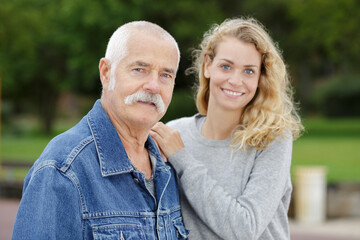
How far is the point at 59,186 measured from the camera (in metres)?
1.87

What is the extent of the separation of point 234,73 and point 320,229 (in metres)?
6.84

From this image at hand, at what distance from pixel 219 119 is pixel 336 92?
3089 centimetres

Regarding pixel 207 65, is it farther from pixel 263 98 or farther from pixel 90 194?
pixel 90 194

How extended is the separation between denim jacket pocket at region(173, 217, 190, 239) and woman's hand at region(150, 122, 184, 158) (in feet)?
1.17

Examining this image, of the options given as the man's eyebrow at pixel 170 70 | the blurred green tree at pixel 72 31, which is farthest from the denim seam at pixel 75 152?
the blurred green tree at pixel 72 31

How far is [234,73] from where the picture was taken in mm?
2842

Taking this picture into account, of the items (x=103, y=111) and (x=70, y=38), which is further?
(x=70, y=38)

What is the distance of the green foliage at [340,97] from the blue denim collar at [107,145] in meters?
31.4

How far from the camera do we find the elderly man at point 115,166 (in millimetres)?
1862

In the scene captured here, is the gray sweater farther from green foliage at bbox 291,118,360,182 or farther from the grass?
the grass

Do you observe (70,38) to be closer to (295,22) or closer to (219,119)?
(295,22)

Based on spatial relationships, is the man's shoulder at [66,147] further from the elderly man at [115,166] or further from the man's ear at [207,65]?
the man's ear at [207,65]

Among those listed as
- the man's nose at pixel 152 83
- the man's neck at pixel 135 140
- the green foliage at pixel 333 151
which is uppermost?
the green foliage at pixel 333 151

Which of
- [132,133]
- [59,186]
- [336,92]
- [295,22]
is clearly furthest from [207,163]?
[336,92]
